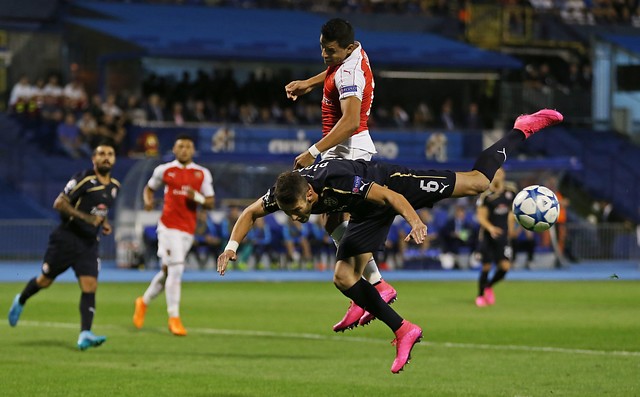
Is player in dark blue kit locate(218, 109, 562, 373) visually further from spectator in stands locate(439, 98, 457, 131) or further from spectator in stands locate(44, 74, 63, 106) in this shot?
spectator in stands locate(439, 98, 457, 131)

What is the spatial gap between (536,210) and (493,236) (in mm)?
10379

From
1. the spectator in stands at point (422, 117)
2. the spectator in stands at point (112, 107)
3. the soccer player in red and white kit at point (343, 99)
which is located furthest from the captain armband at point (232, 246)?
the spectator in stands at point (422, 117)

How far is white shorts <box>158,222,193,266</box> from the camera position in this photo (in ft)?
57.3

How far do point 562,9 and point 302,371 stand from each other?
127 feet

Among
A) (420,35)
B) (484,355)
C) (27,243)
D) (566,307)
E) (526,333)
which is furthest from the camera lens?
(420,35)

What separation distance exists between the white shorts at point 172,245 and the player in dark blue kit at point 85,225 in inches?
76.7

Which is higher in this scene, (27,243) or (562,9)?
(562,9)

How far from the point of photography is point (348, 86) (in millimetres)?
11836

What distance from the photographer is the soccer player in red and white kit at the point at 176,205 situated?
17.4 meters

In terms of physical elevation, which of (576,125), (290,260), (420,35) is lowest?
(290,260)

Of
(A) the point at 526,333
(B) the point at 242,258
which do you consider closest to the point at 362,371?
(A) the point at 526,333

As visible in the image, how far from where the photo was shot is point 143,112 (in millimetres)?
37906

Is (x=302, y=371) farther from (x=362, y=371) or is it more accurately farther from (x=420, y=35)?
(x=420, y=35)

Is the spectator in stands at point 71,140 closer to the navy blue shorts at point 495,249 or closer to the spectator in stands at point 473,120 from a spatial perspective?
the spectator in stands at point 473,120
